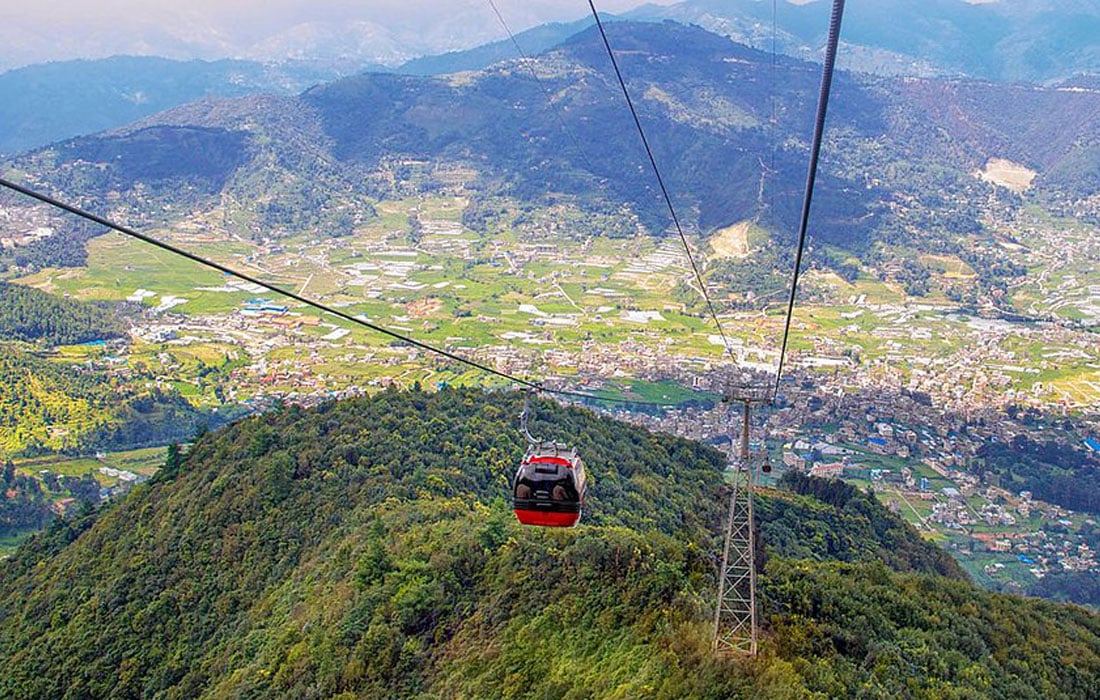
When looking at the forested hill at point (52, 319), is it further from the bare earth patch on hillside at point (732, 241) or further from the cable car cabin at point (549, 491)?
the cable car cabin at point (549, 491)

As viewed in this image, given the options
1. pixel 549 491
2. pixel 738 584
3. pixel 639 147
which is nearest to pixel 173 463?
pixel 549 491

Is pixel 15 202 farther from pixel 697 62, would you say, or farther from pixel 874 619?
pixel 874 619

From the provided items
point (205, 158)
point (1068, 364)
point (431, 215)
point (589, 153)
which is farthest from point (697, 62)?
point (1068, 364)

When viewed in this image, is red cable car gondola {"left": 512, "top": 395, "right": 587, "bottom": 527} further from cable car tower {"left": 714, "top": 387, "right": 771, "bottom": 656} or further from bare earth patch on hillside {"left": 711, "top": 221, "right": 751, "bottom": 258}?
bare earth patch on hillside {"left": 711, "top": 221, "right": 751, "bottom": 258}

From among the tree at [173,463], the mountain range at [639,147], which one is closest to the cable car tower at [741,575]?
the tree at [173,463]

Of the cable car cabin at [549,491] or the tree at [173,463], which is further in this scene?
the tree at [173,463]
